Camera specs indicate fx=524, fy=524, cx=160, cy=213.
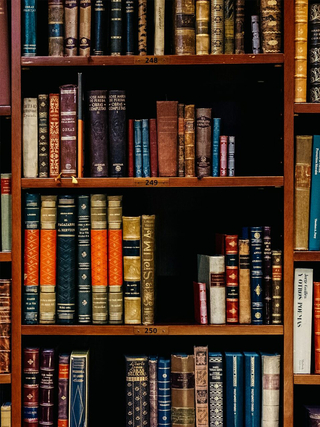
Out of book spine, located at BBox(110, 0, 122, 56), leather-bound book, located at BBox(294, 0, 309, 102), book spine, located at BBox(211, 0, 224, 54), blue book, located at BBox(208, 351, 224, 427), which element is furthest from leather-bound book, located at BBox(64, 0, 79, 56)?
blue book, located at BBox(208, 351, 224, 427)

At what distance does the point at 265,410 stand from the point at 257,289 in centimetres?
36

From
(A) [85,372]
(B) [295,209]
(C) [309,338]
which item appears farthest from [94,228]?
(C) [309,338]

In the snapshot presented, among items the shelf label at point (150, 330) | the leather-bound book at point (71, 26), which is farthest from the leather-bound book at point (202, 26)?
the shelf label at point (150, 330)

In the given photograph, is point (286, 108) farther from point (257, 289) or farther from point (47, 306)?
point (47, 306)

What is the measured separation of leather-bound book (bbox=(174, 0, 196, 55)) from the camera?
155 centimetres

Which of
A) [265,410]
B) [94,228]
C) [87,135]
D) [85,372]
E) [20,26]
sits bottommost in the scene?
[265,410]

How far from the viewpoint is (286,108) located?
1542 mm

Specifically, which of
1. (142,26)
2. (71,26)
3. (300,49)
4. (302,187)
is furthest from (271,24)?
(71,26)

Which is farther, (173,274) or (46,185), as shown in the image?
(173,274)

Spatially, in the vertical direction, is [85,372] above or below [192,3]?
below

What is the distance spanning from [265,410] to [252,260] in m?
0.45

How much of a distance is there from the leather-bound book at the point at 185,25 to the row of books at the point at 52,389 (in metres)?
0.97

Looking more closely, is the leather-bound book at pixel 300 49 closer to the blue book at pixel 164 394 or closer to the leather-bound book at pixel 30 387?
the blue book at pixel 164 394

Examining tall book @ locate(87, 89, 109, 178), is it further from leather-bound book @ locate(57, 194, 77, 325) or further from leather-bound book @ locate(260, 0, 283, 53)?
leather-bound book @ locate(260, 0, 283, 53)
